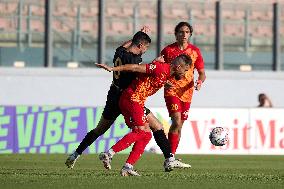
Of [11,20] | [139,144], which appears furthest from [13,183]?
[11,20]

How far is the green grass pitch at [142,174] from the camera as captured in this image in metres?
12.7

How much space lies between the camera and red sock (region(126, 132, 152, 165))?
14375mm

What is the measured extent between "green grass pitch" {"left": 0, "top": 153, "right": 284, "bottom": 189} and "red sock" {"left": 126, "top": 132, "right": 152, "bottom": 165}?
27cm

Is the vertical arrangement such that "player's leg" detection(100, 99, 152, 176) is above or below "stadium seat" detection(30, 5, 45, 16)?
below

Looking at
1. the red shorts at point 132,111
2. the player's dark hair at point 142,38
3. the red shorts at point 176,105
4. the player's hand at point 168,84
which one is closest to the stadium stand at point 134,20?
the red shorts at point 176,105

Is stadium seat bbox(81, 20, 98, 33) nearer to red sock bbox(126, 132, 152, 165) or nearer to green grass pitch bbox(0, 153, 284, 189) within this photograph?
green grass pitch bbox(0, 153, 284, 189)

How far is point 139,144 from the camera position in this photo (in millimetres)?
14516

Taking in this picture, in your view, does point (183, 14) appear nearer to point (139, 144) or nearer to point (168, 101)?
point (168, 101)

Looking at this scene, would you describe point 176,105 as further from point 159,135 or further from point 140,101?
point 140,101

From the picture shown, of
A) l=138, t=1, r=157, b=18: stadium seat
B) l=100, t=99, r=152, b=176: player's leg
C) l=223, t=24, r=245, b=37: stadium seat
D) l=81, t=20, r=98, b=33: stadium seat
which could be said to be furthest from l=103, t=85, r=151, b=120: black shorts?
l=223, t=24, r=245, b=37: stadium seat

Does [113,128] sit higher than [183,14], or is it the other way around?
[183,14]

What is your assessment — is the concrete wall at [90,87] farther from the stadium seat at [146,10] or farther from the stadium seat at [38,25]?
the stadium seat at [146,10]

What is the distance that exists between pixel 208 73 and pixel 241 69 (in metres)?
0.95

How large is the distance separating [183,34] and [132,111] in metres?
2.96
